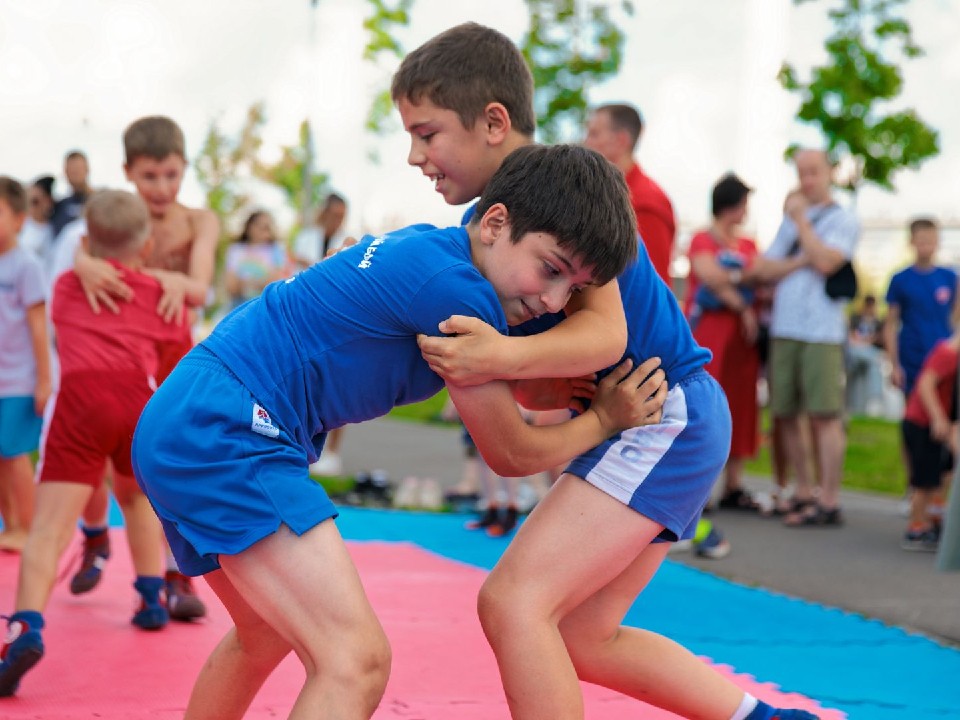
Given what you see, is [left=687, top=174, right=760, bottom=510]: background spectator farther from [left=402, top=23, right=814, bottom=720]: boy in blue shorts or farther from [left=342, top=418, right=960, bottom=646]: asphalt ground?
[left=402, top=23, right=814, bottom=720]: boy in blue shorts

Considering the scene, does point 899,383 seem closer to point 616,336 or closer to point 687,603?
point 687,603

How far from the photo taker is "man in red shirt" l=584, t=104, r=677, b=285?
5.35 meters

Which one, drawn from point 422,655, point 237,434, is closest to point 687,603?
point 422,655

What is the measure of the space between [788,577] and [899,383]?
305cm

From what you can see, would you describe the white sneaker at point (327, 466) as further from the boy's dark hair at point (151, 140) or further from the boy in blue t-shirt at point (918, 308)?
the boy's dark hair at point (151, 140)

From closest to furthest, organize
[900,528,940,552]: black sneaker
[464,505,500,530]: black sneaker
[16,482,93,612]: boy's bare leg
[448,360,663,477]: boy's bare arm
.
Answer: [448,360,663,477]: boy's bare arm → [16,482,93,612]: boy's bare leg → [900,528,940,552]: black sneaker → [464,505,500,530]: black sneaker

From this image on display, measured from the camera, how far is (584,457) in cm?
268

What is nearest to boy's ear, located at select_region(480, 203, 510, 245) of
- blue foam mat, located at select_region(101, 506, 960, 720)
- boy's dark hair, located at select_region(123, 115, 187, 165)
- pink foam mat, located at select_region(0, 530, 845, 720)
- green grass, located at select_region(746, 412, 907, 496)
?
pink foam mat, located at select_region(0, 530, 845, 720)

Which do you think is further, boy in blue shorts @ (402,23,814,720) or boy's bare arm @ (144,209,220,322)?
boy's bare arm @ (144,209,220,322)

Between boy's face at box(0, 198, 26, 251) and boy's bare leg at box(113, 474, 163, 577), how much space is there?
150cm

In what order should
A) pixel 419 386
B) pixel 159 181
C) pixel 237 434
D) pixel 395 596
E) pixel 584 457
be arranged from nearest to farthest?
pixel 237 434, pixel 419 386, pixel 584 457, pixel 159 181, pixel 395 596

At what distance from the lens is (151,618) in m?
4.18

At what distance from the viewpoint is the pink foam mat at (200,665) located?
335 centimetres

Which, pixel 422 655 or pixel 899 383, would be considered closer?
pixel 422 655
